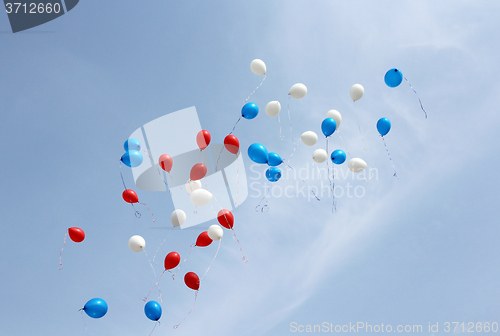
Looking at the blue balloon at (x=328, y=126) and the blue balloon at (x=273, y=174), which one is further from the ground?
the blue balloon at (x=328, y=126)

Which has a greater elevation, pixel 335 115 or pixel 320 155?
pixel 335 115

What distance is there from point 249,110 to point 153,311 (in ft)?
18.0

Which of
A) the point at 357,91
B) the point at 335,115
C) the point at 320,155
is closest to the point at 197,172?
the point at 320,155

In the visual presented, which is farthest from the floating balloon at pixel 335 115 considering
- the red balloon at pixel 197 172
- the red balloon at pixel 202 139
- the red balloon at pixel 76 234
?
the red balloon at pixel 76 234

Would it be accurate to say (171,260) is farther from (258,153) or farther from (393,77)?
(393,77)

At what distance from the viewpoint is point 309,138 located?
929 centimetres

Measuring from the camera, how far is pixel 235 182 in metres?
10.9

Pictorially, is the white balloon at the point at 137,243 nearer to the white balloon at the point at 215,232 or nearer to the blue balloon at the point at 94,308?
the blue balloon at the point at 94,308

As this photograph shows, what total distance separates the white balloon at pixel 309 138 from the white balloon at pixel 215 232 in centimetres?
333

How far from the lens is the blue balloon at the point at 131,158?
8.79 meters

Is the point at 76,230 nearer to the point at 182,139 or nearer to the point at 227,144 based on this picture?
the point at 182,139

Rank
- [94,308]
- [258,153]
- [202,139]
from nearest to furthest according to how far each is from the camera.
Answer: [94,308] → [258,153] → [202,139]

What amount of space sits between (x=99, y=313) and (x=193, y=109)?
5.90 meters

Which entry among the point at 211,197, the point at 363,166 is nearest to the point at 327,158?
the point at 363,166
